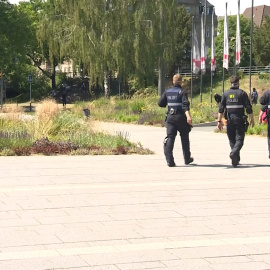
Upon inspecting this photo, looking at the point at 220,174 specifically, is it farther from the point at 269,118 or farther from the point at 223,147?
Result: the point at 223,147

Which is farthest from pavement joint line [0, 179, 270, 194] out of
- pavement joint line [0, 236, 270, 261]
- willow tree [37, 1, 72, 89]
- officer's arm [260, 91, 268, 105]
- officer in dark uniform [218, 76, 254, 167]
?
willow tree [37, 1, 72, 89]

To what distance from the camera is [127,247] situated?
618cm

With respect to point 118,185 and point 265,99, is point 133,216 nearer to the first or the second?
point 118,185

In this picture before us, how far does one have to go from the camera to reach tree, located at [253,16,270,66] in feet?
255

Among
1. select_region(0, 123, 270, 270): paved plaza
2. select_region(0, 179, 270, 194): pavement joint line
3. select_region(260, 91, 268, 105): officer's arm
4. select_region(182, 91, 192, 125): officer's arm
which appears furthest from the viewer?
select_region(260, 91, 268, 105): officer's arm

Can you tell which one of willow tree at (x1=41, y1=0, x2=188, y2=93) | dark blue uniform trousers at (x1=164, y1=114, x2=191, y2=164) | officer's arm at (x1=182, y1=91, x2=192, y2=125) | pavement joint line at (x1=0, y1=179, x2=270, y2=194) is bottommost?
pavement joint line at (x1=0, y1=179, x2=270, y2=194)

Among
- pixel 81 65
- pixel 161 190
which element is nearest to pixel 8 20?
pixel 81 65

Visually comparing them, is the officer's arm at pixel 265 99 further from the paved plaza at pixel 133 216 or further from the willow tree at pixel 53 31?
the willow tree at pixel 53 31

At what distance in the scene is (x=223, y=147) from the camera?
59.2ft

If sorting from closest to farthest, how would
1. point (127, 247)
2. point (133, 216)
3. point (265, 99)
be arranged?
point (127, 247)
point (133, 216)
point (265, 99)

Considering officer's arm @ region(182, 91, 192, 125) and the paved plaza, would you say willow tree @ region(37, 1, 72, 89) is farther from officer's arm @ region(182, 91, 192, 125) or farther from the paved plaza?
officer's arm @ region(182, 91, 192, 125)

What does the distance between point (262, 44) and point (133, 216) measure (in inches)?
2881

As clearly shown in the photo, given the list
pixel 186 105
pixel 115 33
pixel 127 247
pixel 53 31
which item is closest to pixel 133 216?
pixel 127 247

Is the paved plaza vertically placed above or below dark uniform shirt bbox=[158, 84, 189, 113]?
below
